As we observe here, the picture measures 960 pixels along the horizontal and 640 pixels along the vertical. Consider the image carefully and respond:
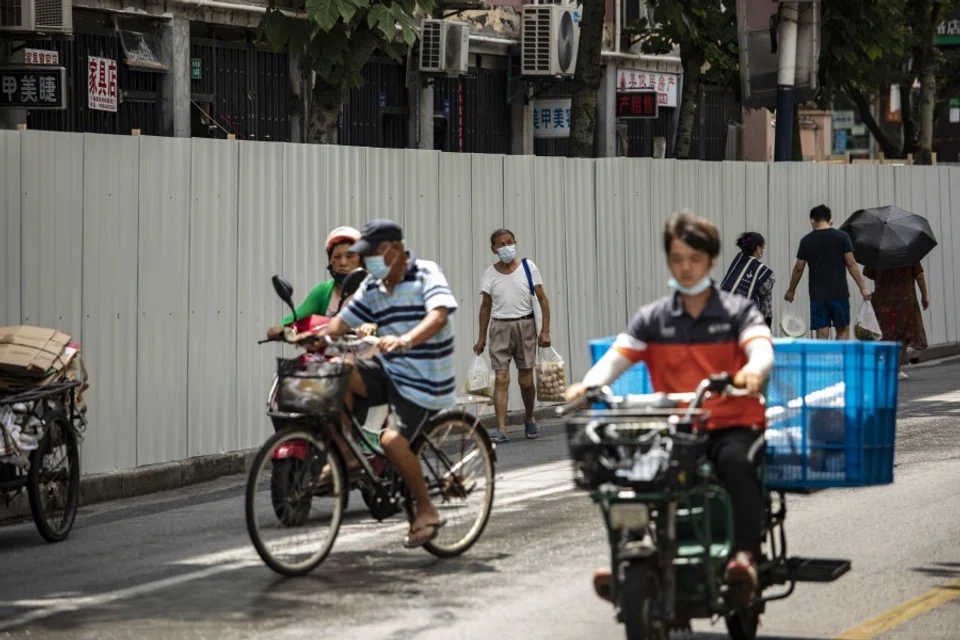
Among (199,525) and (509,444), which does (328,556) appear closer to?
(199,525)

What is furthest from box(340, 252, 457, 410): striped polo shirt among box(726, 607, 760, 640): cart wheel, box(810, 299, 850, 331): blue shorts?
box(810, 299, 850, 331): blue shorts

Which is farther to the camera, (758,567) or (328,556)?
(328,556)

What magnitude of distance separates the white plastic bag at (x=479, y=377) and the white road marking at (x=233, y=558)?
242cm

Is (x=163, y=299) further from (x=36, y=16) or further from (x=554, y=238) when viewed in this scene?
(x=36, y=16)

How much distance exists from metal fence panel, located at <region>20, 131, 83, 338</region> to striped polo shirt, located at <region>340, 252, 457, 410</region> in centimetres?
341

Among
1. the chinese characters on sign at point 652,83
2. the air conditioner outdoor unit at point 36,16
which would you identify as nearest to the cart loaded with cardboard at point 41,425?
the air conditioner outdoor unit at point 36,16

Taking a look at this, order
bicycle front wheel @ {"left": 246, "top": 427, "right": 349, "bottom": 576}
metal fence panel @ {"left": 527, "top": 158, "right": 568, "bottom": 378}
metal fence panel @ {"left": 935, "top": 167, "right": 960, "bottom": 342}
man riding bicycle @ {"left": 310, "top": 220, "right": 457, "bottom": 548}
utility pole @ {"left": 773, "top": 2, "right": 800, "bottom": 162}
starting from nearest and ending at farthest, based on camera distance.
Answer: bicycle front wheel @ {"left": 246, "top": 427, "right": 349, "bottom": 576}, man riding bicycle @ {"left": 310, "top": 220, "right": 457, "bottom": 548}, metal fence panel @ {"left": 527, "top": 158, "right": 568, "bottom": 378}, utility pole @ {"left": 773, "top": 2, "right": 800, "bottom": 162}, metal fence panel @ {"left": 935, "top": 167, "right": 960, "bottom": 342}

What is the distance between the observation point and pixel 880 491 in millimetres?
12430

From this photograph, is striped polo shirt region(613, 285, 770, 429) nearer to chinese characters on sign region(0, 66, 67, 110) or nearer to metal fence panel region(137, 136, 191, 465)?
metal fence panel region(137, 136, 191, 465)

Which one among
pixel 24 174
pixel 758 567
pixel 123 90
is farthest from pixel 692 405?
pixel 123 90

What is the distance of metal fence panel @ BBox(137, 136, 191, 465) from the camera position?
44.5ft

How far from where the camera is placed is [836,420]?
785cm

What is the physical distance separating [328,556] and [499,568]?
0.96 meters

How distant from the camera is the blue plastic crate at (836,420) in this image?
7828mm
